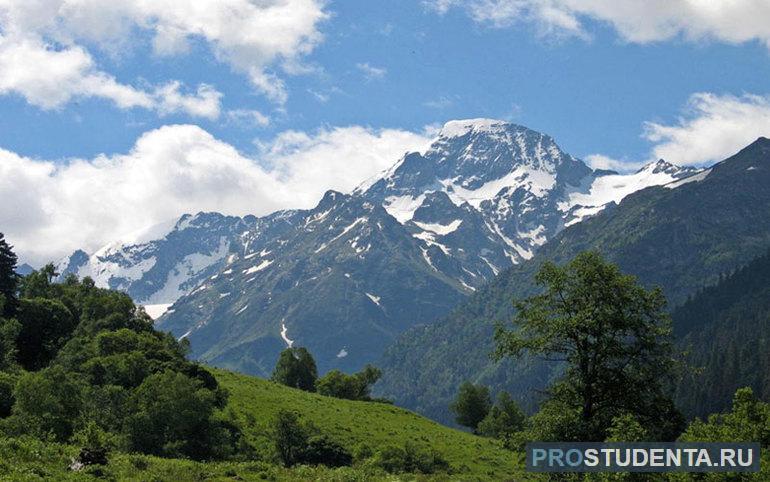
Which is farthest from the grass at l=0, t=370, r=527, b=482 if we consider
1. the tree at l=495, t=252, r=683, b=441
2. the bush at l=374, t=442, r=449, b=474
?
the tree at l=495, t=252, r=683, b=441

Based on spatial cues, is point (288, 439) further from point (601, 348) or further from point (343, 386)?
point (343, 386)

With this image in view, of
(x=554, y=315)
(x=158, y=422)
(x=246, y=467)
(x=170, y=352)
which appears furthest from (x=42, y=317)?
(x=554, y=315)

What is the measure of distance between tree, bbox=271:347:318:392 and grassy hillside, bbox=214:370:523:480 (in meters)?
42.7

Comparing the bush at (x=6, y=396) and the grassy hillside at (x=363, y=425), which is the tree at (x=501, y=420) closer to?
the grassy hillside at (x=363, y=425)

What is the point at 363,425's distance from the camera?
102 meters

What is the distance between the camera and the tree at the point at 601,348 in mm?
43281

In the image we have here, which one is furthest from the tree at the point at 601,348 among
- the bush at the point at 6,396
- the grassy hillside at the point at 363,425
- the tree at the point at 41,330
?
the tree at the point at 41,330

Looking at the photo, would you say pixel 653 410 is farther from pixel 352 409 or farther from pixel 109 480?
pixel 352 409

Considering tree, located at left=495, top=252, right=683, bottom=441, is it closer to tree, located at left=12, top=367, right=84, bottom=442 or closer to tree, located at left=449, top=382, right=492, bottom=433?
tree, located at left=12, top=367, right=84, bottom=442

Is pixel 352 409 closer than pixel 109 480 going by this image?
No

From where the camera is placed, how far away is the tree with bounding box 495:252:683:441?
43281 millimetres

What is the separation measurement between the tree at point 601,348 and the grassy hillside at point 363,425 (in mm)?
41246

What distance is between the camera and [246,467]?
165ft

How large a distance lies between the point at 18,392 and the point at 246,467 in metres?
23.7
